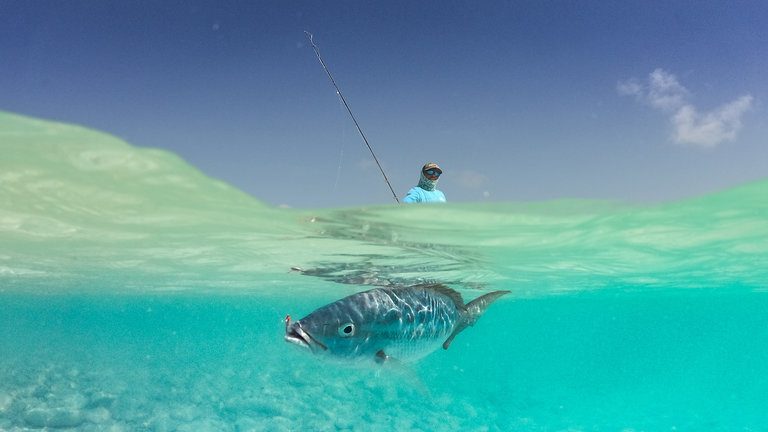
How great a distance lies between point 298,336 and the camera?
12.4ft

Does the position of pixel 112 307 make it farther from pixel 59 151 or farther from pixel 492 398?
pixel 59 151

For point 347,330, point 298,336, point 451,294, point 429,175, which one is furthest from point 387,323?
point 429,175

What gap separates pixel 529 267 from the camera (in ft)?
65.9

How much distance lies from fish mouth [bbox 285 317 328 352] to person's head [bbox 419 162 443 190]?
7.10 m

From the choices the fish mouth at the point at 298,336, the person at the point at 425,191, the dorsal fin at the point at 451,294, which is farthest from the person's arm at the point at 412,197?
the fish mouth at the point at 298,336

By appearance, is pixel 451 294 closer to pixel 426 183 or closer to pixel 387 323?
pixel 387 323

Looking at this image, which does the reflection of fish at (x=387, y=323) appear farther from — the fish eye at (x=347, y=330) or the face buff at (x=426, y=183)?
the face buff at (x=426, y=183)

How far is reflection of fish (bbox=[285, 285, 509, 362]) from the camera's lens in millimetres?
3914

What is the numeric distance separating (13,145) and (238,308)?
3181 centimetres

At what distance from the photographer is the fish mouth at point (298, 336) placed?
3736 mm

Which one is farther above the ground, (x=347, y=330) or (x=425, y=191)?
(x=425, y=191)

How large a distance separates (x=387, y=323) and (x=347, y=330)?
0.60 m

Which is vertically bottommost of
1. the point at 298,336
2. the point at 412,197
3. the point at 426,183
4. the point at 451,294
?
the point at 298,336

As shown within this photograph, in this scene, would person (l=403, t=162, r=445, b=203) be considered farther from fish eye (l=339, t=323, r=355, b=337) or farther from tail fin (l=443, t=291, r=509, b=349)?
fish eye (l=339, t=323, r=355, b=337)
